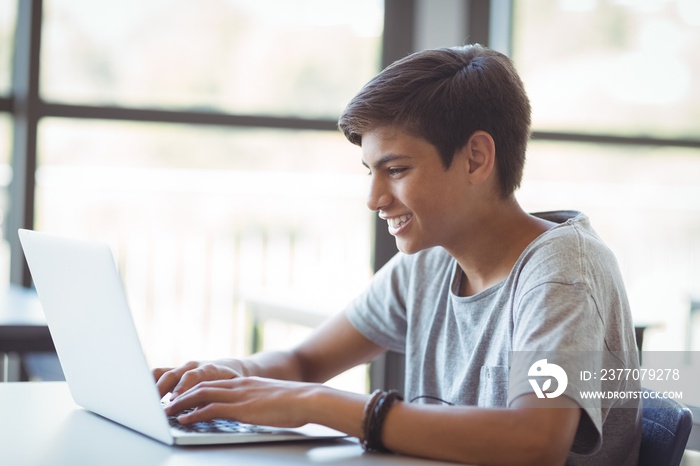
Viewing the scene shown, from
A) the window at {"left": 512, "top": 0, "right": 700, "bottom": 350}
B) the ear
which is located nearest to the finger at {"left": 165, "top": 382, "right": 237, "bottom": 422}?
the ear

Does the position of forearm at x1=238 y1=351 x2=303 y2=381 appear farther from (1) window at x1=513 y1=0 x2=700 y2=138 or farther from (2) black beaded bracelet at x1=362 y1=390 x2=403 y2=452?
(1) window at x1=513 y1=0 x2=700 y2=138

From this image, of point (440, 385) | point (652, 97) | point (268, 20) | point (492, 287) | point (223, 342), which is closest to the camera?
point (492, 287)

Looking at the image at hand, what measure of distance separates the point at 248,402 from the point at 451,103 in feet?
1.93

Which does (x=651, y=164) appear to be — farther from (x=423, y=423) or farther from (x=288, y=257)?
→ (x=423, y=423)

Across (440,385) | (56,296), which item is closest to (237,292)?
(440,385)

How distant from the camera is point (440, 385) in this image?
1550 mm

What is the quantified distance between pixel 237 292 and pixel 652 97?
1.82 meters

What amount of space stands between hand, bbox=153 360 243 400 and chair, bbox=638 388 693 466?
0.61 meters

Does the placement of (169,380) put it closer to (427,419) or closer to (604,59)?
(427,419)

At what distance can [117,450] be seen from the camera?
3.45 feet

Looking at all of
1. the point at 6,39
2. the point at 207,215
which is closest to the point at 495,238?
the point at 6,39

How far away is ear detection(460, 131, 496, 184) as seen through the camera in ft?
4.73

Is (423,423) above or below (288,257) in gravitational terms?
above

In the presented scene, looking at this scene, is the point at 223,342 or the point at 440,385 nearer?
the point at 440,385
